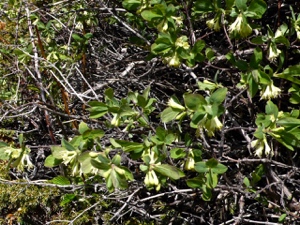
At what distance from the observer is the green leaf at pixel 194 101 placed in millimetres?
1421

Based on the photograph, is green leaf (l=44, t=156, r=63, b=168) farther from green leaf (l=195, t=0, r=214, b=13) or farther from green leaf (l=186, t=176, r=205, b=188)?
green leaf (l=195, t=0, r=214, b=13)

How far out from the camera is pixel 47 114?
2.47 meters

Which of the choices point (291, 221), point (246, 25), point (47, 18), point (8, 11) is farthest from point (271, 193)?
point (8, 11)

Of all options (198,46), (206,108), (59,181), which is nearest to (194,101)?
(206,108)

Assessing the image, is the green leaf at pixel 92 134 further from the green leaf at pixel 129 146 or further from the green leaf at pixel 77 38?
the green leaf at pixel 77 38

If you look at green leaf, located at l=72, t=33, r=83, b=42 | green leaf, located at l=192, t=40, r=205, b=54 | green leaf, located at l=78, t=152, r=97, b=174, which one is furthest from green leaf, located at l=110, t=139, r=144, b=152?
green leaf, located at l=72, t=33, r=83, b=42

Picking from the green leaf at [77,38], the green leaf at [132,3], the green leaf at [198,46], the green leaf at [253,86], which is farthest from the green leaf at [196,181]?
the green leaf at [77,38]

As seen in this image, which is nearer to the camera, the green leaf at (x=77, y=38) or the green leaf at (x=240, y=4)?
the green leaf at (x=240, y=4)

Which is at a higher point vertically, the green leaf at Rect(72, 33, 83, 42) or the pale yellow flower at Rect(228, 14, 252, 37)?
the pale yellow flower at Rect(228, 14, 252, 37)

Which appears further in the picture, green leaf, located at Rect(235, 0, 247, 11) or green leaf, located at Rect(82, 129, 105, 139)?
green leaf, located at Rect(82, 129, 105, 139)

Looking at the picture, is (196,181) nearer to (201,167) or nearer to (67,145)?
(201,167)

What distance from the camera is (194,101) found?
143 cm

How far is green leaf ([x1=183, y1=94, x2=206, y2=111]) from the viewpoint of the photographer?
4.66 feet

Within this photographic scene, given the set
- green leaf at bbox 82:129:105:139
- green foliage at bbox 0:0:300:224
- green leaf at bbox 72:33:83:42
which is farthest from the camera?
green leaf at bbox 72:33:83:42
